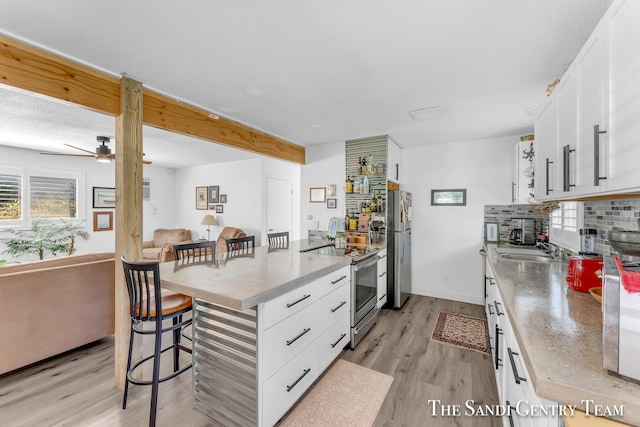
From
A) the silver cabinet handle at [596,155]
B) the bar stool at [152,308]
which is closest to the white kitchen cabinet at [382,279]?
the bar stool at [152,308]

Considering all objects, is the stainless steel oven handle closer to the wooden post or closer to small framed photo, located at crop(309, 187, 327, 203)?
small framed photo, located at crop(309, 187, 327, 203)

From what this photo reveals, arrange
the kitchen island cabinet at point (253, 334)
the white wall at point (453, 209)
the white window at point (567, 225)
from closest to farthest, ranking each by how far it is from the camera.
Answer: the kitchen island cabinet at point (253, 334) → the white window at point (567, 225) → the white wall at point (453, 209)

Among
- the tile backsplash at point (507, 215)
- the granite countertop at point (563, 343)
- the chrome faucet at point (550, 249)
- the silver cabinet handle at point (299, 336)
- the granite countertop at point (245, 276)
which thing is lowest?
the silver cabinet handle at point (299, 336)

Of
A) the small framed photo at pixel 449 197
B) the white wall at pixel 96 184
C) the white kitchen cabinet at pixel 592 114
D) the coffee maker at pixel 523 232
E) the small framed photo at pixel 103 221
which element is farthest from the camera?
the small framed photo at pixel 103 221

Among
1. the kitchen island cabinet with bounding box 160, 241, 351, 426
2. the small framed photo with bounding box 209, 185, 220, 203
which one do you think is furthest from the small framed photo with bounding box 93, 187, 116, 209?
the kitchen island cabinet with bounding box 160, 241, 351, 426

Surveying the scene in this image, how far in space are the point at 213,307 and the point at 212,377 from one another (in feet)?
1.56

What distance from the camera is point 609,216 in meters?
1.72

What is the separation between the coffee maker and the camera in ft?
11.7

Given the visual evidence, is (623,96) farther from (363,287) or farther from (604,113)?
(363,287)

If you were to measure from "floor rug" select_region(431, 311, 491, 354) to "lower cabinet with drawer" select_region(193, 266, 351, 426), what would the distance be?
5.44ft

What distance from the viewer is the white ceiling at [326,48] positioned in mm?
1437

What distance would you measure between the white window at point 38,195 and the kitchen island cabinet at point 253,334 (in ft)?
16.2

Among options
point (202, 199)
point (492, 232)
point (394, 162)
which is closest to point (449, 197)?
point (492, 232)

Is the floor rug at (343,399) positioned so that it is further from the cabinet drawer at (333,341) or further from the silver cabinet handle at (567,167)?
the silver cabinet handle at (567,167)
